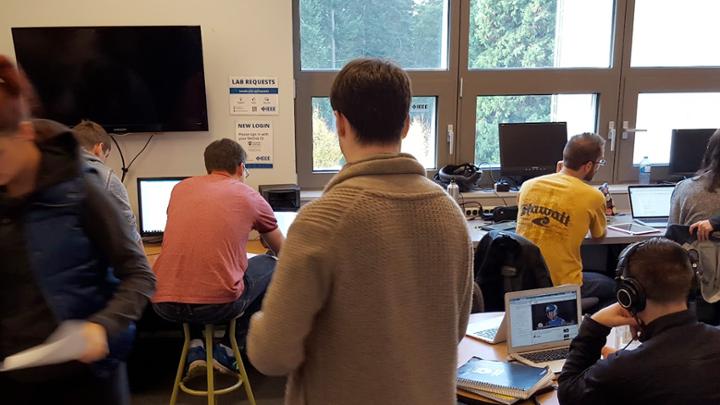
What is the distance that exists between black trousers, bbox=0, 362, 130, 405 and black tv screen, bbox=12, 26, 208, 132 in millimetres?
2285

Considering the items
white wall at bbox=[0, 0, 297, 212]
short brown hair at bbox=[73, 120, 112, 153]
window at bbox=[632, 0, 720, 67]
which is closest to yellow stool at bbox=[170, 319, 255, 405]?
short brown hair at bbox=[73, 120, 112, 153]

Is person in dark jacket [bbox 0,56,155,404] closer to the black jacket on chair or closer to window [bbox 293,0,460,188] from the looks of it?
the black jacket on chair

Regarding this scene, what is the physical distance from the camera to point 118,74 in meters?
3.22

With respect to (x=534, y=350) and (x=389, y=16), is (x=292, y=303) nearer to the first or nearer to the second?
(x=534, y=350)

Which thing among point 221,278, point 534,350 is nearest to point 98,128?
point 221,278

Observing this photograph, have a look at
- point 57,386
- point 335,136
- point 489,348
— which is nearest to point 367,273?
point 57,386

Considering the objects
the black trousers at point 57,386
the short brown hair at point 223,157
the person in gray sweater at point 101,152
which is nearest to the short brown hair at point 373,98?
the black trousers at point 57,386

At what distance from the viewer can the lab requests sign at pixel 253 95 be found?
134 inches

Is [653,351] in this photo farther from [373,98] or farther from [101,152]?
[101,152]

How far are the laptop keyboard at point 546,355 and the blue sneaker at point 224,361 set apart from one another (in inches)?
68.7

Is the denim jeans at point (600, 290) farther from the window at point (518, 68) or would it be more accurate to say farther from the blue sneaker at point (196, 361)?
the blue sneaker at point (196, 361)

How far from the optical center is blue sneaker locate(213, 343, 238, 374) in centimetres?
307

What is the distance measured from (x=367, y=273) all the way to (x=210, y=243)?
1.52 m

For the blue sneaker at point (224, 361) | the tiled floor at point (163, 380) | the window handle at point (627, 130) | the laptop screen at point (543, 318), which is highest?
the window handle at point (627, 130)
